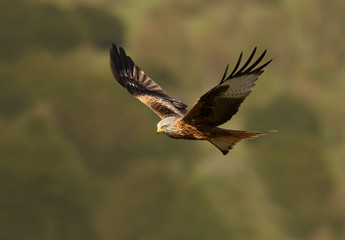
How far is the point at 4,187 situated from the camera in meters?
72.2

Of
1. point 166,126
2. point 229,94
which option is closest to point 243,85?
point 229,94

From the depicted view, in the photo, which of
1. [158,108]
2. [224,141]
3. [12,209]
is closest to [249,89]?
[224,141]

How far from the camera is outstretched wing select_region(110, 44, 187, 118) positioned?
11383 mm

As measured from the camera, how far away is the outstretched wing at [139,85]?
1138 centimetres

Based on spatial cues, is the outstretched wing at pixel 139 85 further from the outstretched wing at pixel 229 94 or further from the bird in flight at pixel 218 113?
the outstretched wing at pixel 229 94

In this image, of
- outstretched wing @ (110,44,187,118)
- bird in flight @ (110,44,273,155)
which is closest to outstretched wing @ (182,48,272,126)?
bird in flight @ (110,44,273,155)

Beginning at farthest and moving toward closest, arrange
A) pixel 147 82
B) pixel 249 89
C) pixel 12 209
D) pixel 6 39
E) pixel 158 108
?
pixel 6 39, pixel 12 209, pixel 147 82, pixel 158 108, pixel 249 89

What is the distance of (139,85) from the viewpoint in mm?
12516

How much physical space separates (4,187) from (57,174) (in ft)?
18.7

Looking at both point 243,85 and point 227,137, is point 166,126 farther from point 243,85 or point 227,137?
point 243,85

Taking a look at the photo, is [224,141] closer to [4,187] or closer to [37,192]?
[37,192]

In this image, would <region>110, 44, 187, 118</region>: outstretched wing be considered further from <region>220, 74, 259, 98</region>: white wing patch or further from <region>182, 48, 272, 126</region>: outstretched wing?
<region>220, 74, 259, 98</region>: white wing patch

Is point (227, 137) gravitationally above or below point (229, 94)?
below

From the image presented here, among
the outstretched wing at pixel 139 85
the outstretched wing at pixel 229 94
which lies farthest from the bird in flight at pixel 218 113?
the outstretched wing at pixel 139 85
